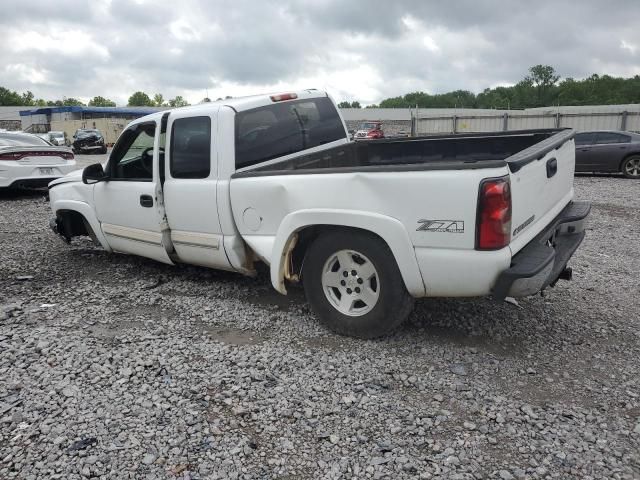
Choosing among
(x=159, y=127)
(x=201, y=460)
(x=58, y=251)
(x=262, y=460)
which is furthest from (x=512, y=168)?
(x=58, y=251)

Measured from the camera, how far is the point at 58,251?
23.1 ft

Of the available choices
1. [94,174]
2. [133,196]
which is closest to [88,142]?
[94,174]

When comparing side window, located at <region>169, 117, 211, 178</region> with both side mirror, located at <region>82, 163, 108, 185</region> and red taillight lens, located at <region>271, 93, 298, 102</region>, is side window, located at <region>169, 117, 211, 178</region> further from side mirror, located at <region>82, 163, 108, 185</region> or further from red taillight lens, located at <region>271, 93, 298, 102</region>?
side mirror, located at <region>82, 163, 108, 185</region>

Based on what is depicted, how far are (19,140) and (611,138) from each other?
49.8 ft

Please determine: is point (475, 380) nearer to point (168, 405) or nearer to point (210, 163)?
point (168, 405)

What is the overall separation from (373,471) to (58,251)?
5991mm

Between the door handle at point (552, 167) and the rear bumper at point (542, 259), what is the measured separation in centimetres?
42

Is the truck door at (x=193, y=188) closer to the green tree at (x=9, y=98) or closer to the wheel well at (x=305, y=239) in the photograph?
the wheel well at (x=305, y=239)

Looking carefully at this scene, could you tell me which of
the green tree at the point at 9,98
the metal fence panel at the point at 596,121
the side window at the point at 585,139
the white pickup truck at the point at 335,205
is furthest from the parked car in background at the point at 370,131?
the green tree at the point at 9,98

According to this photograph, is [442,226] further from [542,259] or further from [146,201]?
[146,201]

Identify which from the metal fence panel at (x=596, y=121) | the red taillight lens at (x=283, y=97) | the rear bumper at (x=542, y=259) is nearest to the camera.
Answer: the rear bumper at (x=542, y=259)

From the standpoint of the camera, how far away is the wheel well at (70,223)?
6.29 m

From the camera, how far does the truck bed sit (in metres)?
4.67

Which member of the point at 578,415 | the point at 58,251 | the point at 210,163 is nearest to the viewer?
the point at 578,415
